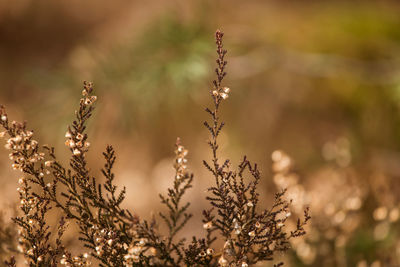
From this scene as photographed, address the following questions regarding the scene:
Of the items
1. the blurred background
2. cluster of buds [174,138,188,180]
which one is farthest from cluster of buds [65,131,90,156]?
the blurred background

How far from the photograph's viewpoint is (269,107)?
339 cm

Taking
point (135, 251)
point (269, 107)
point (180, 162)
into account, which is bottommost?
point (135, 251)

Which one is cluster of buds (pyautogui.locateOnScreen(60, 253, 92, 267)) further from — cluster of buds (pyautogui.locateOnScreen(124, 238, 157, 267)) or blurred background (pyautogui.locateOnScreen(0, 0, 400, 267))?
blurred background (pyautogui.locateOnScreen(0, 0, 400, 267))

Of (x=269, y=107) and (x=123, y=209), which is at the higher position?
(x=269, y=107)

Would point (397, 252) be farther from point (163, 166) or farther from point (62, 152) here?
point (62, 152)

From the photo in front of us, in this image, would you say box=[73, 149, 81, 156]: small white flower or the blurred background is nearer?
box=[73, 149, 81, 156]: small white flower

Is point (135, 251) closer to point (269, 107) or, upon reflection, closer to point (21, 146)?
point (21, 146)

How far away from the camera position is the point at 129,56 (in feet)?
8.45

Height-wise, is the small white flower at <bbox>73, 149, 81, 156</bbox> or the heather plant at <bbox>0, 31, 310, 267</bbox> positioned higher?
the small white flower at <bbox>73, 149, 81, 156</bbox>

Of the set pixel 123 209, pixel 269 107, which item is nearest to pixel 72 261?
pixel 123 209

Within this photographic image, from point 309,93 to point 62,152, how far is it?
1.91 m

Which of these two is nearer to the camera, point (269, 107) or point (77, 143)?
point (77, 143)

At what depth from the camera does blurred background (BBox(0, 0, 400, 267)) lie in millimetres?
1774

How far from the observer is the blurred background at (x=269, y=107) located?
177 centimetres
